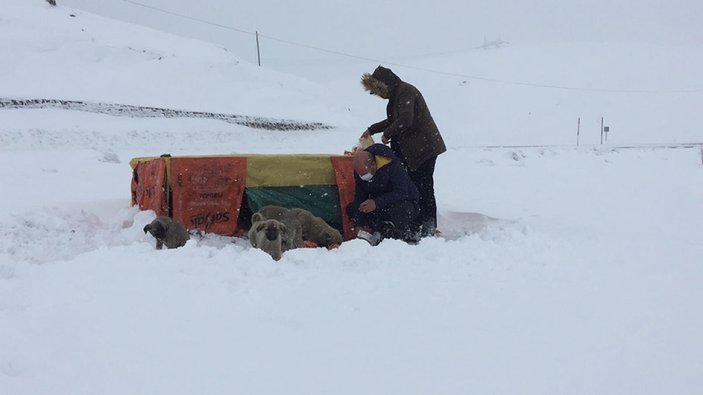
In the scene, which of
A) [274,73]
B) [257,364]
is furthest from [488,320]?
[274,73]

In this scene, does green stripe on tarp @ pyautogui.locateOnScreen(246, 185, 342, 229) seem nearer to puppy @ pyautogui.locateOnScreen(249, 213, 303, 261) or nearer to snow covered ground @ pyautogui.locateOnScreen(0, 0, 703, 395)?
snow covered ground @ pyautogui.locateOnScreen(0, 0, 703, 395)

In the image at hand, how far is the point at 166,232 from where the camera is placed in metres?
4.57

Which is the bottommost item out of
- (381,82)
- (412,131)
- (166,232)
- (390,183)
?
(166,232)

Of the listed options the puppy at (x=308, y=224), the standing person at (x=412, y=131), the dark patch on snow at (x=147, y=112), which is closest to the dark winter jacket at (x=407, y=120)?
the standing person at (x=412, y=131)

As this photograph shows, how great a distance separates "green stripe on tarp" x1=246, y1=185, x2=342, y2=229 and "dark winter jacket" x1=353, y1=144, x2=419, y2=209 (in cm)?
76

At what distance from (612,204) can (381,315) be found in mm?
5122

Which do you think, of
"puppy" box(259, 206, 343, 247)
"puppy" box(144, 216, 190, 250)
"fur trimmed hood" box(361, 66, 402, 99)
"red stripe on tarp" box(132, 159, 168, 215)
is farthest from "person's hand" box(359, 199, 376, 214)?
"red stripe on tarp" box(132, 159, 168, 215)

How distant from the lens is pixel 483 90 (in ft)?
130

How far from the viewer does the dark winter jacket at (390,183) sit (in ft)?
16.3

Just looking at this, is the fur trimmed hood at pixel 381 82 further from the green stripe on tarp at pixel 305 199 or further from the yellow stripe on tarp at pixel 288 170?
the green stripe on tarp at pixel 305 199

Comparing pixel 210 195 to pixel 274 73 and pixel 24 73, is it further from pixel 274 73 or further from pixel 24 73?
pixel 274 73

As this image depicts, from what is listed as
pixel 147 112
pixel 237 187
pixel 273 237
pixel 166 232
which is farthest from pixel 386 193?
pixel 147 112

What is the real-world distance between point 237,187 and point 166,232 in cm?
106

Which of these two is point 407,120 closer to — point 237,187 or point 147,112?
point 237,187
